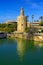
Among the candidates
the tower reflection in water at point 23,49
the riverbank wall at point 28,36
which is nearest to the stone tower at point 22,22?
the riverbank wall at point 28,36

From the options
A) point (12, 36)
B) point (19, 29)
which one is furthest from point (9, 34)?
point (19, 29)

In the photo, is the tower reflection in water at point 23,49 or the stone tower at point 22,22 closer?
the tower reflection in water at point 23,49

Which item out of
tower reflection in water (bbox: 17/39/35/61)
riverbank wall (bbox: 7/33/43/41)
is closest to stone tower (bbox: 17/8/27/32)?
riverbank wall (bbox: 7/33/43/41)

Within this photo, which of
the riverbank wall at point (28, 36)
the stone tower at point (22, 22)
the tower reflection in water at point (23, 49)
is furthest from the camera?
the stone tower at point (22, 22)

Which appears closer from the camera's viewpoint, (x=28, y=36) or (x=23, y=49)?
(x=23, y=49)

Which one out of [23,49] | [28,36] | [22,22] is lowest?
[23,49]

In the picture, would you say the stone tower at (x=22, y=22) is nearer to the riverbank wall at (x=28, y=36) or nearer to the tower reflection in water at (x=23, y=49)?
the riverbank wall at (x=28, y=36)

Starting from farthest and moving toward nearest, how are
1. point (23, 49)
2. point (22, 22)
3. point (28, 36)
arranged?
point (22, 22), point (28, 36), point (23, 49)

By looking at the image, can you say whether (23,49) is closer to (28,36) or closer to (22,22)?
(28,36)

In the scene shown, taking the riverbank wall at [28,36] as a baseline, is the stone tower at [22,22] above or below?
above

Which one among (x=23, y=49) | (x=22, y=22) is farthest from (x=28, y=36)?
(x=23, y=49)

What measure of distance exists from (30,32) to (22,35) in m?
2.72

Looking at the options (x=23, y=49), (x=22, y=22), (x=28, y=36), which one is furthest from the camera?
(x=22, y=22)

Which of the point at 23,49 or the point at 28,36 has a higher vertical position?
the point at 28,36
